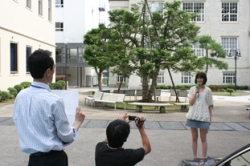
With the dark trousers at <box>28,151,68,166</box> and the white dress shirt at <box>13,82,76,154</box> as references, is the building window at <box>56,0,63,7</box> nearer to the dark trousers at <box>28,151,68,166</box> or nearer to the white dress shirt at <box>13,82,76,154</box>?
the white dress shirt at <box>13,82,76,154</box>

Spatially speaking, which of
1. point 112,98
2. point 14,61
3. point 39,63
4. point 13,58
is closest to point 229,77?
point 14,61

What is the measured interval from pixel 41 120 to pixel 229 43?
43.2 m

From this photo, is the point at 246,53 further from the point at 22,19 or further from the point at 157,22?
the point at 22,19

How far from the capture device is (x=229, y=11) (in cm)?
4238

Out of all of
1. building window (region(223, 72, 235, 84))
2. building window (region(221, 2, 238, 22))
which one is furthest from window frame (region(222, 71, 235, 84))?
building window (region(221, 2, 238, 22))

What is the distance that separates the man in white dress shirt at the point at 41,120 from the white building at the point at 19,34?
1942cm

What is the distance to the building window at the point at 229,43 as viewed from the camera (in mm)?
42125

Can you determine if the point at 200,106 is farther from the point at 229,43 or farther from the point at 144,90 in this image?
the point at 229,43

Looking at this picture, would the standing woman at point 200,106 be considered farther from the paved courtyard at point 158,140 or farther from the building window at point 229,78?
the building window at point 229,78

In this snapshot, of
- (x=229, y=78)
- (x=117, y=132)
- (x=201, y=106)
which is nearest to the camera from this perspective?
(x=117, y=132)

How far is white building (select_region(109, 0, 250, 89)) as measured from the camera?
41.8 m

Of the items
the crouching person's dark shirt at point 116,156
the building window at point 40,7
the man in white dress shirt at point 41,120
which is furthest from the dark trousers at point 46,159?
the building window at point 40,7

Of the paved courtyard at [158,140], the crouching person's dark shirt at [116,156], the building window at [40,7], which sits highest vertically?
the building window at [40,7]

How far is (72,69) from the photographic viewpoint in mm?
47281
